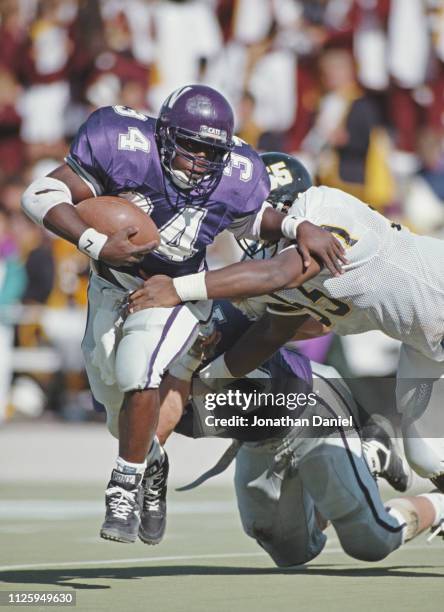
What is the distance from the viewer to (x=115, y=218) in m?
5.45

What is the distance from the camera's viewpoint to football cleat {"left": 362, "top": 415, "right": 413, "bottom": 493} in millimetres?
6223

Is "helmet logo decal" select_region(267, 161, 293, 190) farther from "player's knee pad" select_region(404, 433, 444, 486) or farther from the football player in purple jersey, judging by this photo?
"player's knee pad" select_region(404, 433, 444, 486)

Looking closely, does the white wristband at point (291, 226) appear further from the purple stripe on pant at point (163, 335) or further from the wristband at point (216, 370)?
the wristband at point (216, 370)

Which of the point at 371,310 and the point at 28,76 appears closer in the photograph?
the point at 371,310

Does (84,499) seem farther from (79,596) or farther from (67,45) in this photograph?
(67,45)

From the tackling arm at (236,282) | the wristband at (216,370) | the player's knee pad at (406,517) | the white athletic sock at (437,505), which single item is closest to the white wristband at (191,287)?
the tackling arm at (236,282)

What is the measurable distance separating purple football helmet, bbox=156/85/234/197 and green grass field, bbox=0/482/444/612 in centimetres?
169

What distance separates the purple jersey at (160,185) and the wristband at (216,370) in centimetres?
46

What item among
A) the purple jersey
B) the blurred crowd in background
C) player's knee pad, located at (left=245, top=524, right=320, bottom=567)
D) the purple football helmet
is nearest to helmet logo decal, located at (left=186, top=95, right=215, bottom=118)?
the purple football helmet

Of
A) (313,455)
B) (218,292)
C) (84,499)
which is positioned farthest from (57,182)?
(84,499)

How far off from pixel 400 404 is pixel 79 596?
179 centimetres

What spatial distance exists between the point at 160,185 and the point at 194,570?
1720mm

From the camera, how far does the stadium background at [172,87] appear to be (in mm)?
11992

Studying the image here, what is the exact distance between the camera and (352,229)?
18.1 feet
